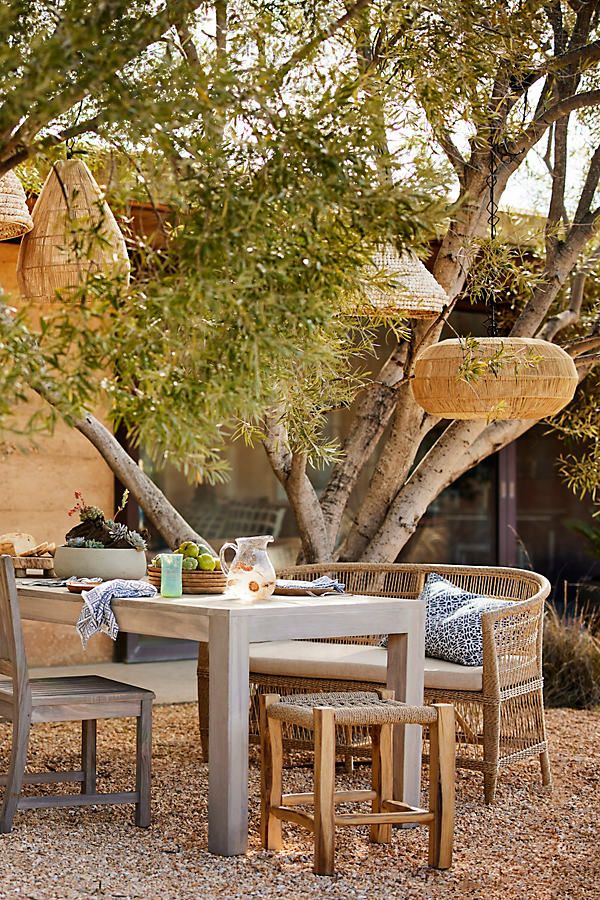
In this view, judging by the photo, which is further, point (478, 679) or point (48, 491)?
point (48, 491)

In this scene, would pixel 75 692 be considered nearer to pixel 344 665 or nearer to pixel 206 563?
pixel 206 563

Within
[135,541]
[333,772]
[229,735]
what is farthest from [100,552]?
[333,772]

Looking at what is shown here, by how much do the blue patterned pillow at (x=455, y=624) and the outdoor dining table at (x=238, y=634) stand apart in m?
0.56

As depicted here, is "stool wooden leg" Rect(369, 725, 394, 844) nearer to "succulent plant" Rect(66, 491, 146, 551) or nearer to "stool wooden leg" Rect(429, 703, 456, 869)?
"stool wooden leg" Rect(429, 703, 456, 869)

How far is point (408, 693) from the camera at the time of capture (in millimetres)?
4207

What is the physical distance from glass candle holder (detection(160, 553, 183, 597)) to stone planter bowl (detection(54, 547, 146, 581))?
1.11ft

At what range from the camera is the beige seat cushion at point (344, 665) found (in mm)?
4633

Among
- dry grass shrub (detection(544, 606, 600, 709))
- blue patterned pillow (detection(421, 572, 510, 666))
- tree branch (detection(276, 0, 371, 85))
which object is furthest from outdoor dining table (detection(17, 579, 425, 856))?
dry grass shrub (detection(544, 606, 600, 709))

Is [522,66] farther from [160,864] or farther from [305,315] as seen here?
[160,864]

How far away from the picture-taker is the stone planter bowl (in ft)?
14.8

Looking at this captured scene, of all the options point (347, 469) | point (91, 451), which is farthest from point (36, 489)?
point (347, 469)

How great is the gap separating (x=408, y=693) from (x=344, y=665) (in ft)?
1.81

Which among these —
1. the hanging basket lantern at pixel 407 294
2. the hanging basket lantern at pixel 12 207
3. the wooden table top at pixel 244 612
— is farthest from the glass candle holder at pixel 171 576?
the hanging basket lantern at pixel 12 207

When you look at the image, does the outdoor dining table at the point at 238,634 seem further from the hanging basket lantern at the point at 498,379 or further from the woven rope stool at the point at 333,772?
the hanging basket lantern at the point at 498,379
